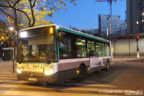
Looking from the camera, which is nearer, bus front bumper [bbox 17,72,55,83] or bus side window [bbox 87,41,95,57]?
bus front bumper [bbox 17,72,55,83]

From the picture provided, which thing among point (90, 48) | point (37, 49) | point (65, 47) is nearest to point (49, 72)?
point (37, 49)

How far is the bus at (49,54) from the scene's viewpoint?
6617 millimetres

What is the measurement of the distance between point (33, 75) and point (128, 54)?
121 ft

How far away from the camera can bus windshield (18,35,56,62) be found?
6.68 m

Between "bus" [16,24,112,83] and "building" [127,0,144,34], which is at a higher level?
"building" [127,0,144,34]

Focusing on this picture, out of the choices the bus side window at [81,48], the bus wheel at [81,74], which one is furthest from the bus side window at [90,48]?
the bus wheel at [81,74]

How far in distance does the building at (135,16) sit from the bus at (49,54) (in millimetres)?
47964

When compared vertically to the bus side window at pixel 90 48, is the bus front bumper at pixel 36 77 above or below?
below

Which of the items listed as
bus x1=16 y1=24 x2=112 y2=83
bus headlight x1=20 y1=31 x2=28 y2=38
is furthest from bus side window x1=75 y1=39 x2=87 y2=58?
bus headlight x1=20 y1=31 x2=28 y2=38

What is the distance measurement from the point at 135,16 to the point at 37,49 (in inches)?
2375

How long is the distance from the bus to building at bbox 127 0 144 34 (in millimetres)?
47964

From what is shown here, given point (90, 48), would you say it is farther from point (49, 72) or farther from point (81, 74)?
point (49, 72)

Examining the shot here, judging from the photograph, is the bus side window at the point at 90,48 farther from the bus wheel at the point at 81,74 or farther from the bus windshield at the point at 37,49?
the bus windshield at the point at 37,49

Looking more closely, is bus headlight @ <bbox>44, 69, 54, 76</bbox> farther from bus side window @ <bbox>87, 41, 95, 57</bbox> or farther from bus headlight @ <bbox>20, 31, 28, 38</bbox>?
bus side window @ <bbox>87, 41, 95, 57</bbox>
